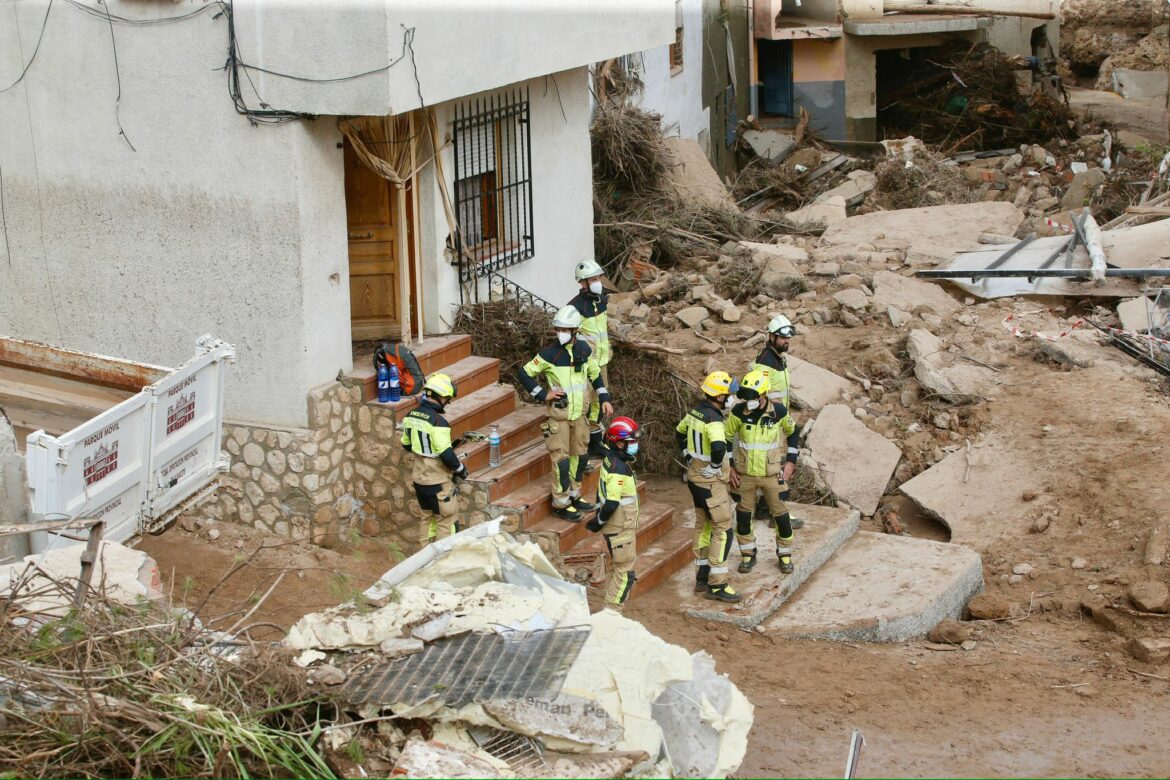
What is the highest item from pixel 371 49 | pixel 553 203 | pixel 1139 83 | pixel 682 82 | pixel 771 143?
pixel 1139 83

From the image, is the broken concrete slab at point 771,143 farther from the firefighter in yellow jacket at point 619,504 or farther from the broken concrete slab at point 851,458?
the firefighter in yellow jacket at point 619,504

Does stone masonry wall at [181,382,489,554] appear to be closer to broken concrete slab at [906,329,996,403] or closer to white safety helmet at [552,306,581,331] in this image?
white safety helmet at [552,306,581,331]

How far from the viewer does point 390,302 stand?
12.4 m

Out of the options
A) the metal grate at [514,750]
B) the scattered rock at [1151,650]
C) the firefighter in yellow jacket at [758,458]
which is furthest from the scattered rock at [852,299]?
the metal grate at [514,750]

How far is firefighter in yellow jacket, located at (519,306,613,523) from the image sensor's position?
1101 centimetres

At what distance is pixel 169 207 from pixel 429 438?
3099mm

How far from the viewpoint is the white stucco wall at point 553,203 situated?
1237 cm

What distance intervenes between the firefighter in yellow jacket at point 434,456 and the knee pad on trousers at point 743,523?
2345 millimetres

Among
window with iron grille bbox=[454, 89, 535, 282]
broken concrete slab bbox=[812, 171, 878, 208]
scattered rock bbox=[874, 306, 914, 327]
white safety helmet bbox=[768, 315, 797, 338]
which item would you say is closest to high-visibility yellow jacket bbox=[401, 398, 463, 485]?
window with iron grille bbox=[454, 89, 535, 282]

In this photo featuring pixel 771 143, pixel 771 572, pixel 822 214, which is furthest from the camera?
pixel 771 143

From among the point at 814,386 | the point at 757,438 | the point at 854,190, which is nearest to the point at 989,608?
the point at 757,438

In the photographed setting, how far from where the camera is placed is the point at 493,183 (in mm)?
13086

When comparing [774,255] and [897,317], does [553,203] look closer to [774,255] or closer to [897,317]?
[774,255]

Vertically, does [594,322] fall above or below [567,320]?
below
